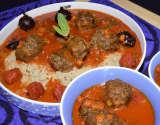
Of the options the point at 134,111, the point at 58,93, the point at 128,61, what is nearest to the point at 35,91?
the point at 58,93

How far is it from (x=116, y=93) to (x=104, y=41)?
1369 mm

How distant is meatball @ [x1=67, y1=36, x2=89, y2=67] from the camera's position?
9.41 ft

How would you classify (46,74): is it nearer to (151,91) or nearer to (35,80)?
(35,80)

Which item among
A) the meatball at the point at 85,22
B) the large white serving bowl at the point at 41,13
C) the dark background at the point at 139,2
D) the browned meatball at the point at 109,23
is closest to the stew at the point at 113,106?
the large white serving bowl at the point at 41,13

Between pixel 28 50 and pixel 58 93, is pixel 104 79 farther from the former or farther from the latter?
pixel 28 50

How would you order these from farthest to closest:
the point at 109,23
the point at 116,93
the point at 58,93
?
the point at 109,23
the point at 58,93
the point at 116,93

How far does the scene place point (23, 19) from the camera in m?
3.40

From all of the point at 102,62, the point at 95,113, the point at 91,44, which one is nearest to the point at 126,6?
the point at 91,44

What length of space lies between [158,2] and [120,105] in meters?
4.82

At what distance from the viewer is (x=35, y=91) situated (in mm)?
2477

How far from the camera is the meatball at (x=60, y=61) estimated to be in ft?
9.21

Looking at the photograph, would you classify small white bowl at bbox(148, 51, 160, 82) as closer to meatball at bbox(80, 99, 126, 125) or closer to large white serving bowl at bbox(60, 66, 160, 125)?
large white serving bowl at bbox(60, 66, 160, 125)

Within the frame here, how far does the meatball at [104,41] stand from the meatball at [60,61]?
628 millimetres

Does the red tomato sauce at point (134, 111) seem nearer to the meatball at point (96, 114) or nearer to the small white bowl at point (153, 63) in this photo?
the meatball at point (96, 114)
